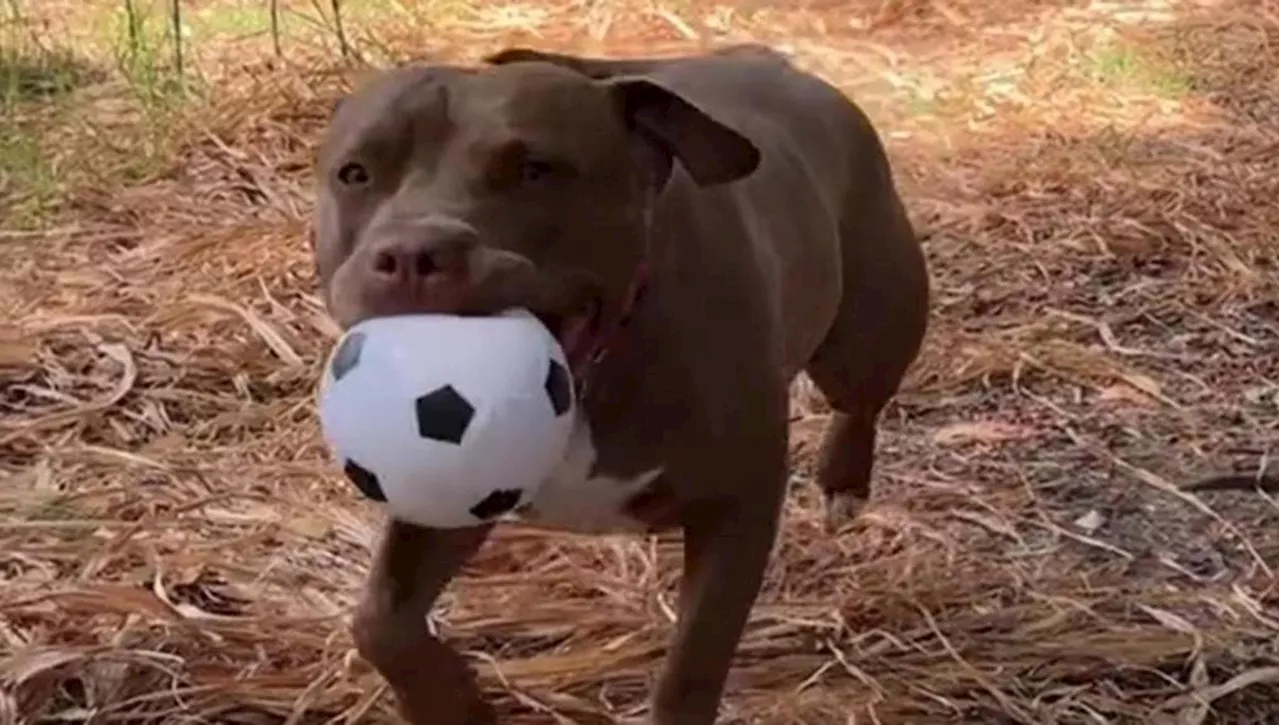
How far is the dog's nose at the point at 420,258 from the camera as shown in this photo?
2.05m

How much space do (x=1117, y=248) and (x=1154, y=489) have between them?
127 centimetres

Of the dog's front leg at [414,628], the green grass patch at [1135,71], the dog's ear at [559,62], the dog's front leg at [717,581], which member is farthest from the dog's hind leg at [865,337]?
the green grass patch at [1135,71]

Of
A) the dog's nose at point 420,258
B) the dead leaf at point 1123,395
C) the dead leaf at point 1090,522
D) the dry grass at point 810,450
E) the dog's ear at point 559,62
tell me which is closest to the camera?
the dog's nose at point 420,258

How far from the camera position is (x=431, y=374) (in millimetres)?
2059

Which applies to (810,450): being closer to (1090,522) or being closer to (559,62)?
(1090,522)

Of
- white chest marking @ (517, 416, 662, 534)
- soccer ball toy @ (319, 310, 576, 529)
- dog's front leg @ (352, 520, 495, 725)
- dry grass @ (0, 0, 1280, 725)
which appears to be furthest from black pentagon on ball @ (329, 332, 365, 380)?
dry grass @ (0, 0, 1280, 725)

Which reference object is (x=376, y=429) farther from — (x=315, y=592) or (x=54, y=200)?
(x=54, y=200)

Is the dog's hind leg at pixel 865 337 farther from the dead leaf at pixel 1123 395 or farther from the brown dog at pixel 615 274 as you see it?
the dead leaf at pixel 1123 395

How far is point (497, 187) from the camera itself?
7.16 ft

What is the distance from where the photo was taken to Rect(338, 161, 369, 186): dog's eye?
2.21 m

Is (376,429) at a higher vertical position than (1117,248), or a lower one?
higher

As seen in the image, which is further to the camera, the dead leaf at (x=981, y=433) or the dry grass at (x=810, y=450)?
the dead leaf at (x=981, y=433)

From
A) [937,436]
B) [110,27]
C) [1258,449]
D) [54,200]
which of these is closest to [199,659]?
[937,436]

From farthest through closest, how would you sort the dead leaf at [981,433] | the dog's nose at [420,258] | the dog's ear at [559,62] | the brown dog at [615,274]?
the dead leaf at [981,433] < the dog's ear at [559,62] < the brown dog at [615,274] < the dog's nose at [420,258]
